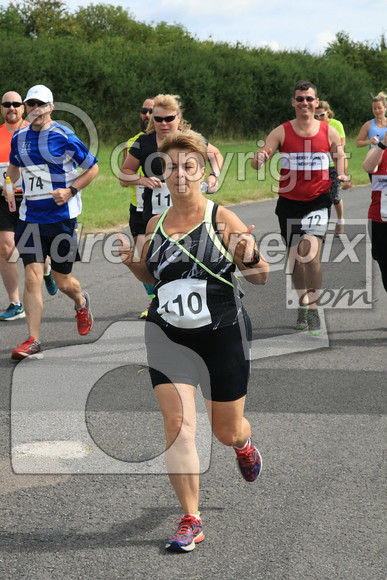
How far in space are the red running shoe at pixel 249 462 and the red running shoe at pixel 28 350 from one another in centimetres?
295

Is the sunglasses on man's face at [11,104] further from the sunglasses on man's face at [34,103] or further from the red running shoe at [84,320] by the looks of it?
the red running shoe at [84,320]

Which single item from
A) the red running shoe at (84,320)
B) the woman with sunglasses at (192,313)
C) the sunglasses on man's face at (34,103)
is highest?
the sunglasses on man's face at (34,103)

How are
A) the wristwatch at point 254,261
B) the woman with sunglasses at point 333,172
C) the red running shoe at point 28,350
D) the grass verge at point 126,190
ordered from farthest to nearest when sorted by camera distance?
the grass verge at point 126,190
the woman with sunglasses at point 333,172
the red running shoe at point 28,350
the wristwatch at point 254,261

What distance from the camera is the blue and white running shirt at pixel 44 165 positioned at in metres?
7.08

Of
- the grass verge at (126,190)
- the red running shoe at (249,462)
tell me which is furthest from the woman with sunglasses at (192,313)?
the grass verge at (126,190)

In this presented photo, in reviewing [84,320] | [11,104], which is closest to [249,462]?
[84,320]

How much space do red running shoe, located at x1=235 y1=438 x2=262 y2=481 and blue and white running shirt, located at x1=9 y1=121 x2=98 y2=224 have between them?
3.51m

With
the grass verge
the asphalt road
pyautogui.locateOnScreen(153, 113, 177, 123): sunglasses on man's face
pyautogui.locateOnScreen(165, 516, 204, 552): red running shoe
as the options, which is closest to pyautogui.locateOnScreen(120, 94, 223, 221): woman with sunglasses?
pyautogui.locateOnScreen(153, 113, 177, 123): sunglasses on man's face

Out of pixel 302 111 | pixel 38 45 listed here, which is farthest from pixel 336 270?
pixel 38 45

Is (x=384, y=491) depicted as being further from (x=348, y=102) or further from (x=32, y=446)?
(x=348, y=102)

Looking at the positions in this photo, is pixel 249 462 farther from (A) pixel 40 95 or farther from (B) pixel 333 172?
(B) pixel 333 172

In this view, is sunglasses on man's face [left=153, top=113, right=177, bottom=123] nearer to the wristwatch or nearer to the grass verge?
the wristwatch

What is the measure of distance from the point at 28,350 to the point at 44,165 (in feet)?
5.02

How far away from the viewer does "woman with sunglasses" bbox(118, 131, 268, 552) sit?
383 centimetres
